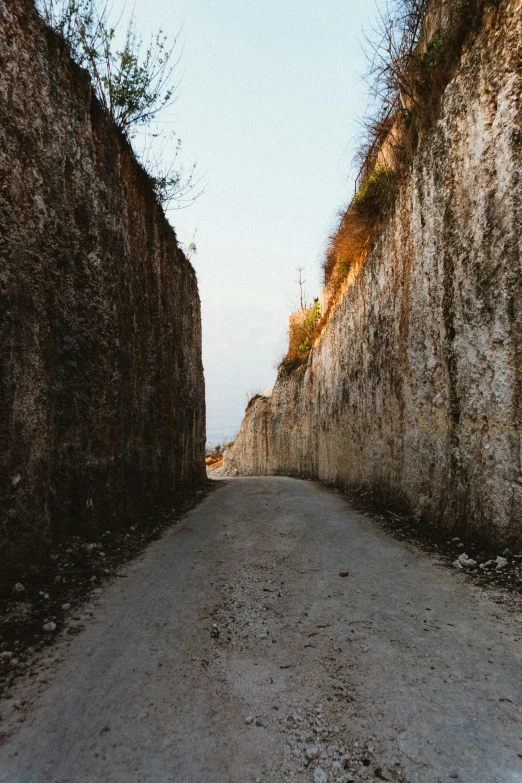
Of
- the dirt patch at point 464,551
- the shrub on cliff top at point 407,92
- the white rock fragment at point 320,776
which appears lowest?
the white rock fragment at point 320,776

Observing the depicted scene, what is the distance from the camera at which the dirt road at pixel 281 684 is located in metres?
2.05

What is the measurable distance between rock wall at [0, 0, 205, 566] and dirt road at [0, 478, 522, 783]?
4.50 ft

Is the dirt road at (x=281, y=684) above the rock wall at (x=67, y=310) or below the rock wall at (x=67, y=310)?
below

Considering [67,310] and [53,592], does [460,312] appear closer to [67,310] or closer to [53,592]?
[67,310]

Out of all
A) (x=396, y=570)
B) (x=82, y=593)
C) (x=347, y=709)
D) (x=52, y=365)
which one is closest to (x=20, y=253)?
(x=52, y=365)

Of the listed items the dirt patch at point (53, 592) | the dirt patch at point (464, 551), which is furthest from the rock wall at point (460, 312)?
the dirt patch at point (53, 592)

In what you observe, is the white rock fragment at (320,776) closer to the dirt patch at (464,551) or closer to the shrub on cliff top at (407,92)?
the dirt patch at (464,551)

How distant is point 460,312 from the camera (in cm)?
538

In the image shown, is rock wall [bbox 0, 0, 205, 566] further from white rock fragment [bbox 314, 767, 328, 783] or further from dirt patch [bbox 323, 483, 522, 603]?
dirt patch [bbox 323, 483, 522, 603]

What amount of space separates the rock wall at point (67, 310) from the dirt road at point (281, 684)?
1371 mm

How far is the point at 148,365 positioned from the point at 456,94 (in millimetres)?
5984

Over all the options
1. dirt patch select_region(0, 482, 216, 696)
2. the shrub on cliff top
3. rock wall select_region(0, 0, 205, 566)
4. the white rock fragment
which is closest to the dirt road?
Result: the white rock fragment

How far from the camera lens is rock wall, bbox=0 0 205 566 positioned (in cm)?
410

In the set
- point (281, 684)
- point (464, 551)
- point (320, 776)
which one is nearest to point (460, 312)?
point (464, 551)
